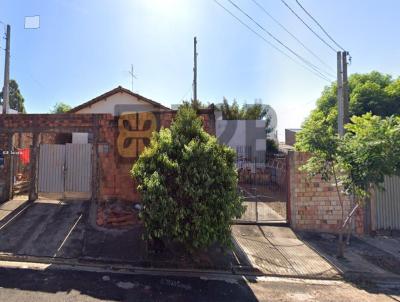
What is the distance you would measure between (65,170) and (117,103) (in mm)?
7880

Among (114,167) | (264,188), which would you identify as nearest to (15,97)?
(114,167)

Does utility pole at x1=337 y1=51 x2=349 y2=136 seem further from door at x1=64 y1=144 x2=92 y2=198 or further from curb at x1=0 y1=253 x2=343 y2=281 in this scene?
door at x1=64 y1=144 x2=92 y2=198

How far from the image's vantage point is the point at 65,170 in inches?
391

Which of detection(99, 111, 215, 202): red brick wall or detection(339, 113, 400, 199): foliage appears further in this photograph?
detection(99, 111, 215, 202): red brick wall

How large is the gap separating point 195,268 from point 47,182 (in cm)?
607

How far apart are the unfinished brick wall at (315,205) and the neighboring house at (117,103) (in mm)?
9525

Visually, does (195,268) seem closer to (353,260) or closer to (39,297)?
(39,297)

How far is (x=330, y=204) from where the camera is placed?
29.6ft

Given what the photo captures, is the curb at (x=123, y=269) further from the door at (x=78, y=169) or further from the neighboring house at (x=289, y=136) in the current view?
the neighboring house at (x=289, y=136)

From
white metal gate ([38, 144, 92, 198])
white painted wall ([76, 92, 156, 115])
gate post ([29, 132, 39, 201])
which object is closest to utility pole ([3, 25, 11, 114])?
gate post ([29, 132, 39, 201])

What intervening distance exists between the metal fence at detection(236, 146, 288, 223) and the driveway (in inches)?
189

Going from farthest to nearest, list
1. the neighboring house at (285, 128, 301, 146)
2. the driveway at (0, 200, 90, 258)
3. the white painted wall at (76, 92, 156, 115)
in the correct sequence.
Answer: the neighboring house at (285, 128, 301, 146), the white painted wall at (76, 92, 156, 115), the driveway at (0, 200, 90, 258)

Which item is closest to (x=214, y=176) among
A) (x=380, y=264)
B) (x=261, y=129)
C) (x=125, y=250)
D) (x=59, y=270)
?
(x=125, y=250)

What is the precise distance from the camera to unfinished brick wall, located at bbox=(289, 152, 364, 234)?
901 centimetres
